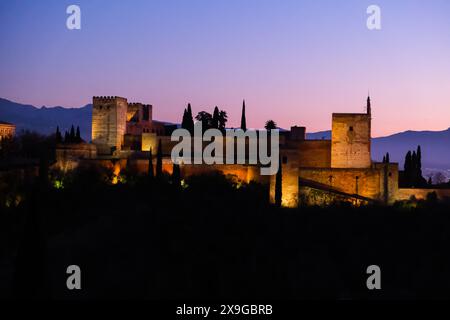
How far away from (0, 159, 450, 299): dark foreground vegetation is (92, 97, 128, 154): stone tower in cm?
763

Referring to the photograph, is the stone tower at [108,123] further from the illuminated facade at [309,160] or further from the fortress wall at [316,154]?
the fortress wall at [316,154]

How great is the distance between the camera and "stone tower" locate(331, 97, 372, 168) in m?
37.7

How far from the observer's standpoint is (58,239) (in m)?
29.1

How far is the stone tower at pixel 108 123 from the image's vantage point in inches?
1692

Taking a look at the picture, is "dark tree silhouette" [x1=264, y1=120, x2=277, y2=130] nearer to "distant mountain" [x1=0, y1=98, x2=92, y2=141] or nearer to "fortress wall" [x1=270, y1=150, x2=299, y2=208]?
"fortress wall" [x1=270, y1=150, x2=299, y2=208]

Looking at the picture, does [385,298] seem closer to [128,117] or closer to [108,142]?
[108,142]

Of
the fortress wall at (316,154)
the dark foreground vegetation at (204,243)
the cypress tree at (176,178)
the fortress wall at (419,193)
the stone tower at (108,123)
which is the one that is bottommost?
the dark foreground vegetation at (204,243)

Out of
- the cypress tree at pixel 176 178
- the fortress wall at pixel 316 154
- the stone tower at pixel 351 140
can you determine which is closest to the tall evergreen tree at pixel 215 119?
the fortress wall at pixel 316 154

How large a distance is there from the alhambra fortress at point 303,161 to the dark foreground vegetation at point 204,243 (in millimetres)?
1230

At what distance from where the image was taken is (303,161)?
39.0m

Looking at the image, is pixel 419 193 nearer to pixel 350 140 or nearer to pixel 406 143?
pixel 350 140

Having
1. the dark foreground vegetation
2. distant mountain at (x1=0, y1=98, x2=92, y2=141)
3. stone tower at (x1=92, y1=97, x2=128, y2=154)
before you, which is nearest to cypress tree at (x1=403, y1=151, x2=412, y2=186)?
the dark foreground vegetation

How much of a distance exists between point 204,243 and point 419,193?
14032 millimetres
